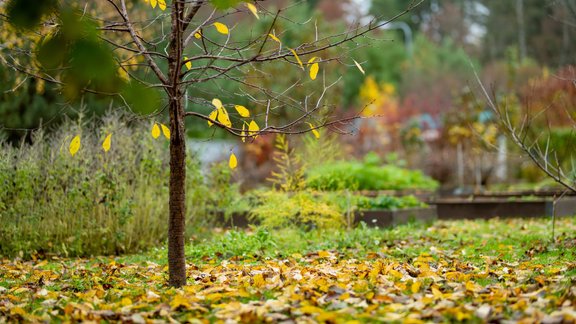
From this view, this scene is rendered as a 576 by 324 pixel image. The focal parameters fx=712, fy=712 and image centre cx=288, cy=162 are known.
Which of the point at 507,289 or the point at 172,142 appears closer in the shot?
the point at 507,289

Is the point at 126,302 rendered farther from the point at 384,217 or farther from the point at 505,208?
the point at 505,208

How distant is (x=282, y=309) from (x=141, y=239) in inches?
180

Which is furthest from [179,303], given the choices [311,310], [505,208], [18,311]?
[505,208]

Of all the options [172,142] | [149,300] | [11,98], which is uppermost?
[11,98]

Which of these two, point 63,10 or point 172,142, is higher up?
point 63,10

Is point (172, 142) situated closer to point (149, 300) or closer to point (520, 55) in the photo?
point (149, 300)

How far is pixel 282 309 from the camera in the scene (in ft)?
12.0

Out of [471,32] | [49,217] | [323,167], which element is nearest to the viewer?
[49,217]

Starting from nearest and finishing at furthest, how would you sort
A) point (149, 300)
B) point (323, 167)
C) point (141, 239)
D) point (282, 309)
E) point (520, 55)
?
point (282, 309) < point (149, 300) < point (141, 239) < point (323, 167) < point (520, 55)

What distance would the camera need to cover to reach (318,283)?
14.1 ft

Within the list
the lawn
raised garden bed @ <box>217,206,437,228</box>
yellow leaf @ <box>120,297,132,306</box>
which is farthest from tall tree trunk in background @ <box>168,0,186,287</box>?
raised garden bed @ <box>217,206,437,228</box>

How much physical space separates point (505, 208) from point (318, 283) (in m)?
7.24

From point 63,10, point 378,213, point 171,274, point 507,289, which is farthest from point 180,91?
point 378,213

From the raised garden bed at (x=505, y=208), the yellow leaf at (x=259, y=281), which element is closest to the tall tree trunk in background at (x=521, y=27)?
the raised garden bed at (x=505, y=208)
